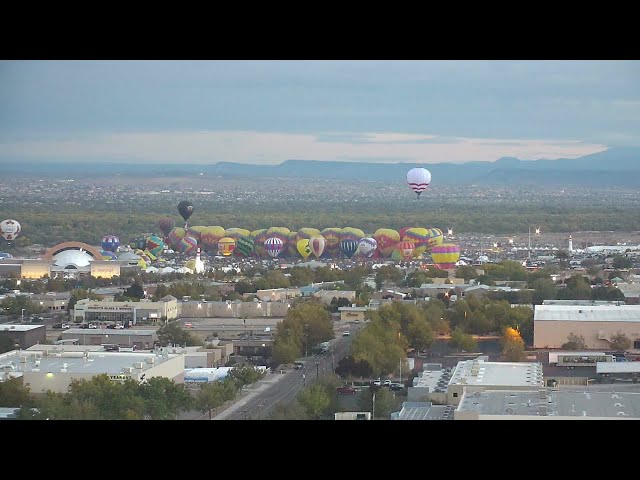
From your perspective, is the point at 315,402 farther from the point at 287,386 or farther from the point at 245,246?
the point at 245,246

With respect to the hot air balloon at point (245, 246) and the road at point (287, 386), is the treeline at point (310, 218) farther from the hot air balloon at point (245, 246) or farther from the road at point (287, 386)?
the road at point (287, 386)

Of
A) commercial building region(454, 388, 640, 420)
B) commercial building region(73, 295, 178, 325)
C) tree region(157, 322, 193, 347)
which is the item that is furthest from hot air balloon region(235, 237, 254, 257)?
commercial building region(454, 388, 640, 420)

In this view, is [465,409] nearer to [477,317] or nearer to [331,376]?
[331,376]

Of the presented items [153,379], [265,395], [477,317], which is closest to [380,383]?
[265,395]

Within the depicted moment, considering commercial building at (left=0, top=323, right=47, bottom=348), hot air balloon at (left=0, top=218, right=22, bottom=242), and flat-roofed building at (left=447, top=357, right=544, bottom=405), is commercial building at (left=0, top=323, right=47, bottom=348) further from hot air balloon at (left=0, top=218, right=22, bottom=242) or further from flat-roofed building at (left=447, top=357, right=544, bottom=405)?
hot air balloon at (left=0, top=218, right=22, bottom=242)

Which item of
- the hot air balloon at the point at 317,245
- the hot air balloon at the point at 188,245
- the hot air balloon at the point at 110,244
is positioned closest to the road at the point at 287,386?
the hot air balloon at the point at 317,245

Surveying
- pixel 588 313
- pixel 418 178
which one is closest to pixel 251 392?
pixel 588 313
